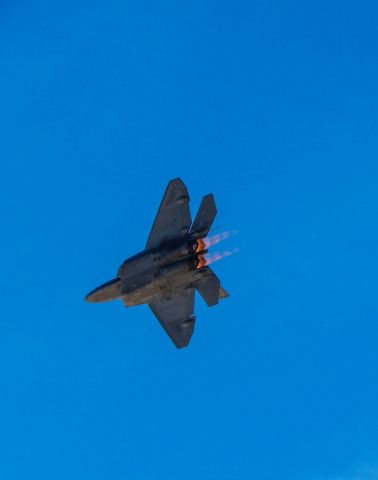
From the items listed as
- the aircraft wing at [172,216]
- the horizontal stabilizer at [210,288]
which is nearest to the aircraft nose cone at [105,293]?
the aircraft wing at [172,216]

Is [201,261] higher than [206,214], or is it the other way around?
[206,214]

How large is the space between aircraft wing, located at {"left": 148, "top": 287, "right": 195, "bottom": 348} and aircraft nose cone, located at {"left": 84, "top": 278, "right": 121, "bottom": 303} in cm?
348

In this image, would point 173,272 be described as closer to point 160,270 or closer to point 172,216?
point 160,270

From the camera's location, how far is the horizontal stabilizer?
79.6 m

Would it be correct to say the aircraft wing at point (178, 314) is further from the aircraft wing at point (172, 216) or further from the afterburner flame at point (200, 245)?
the aircraft wing at point (172, 216)

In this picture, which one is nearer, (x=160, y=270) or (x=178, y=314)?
(x=160, y=270)

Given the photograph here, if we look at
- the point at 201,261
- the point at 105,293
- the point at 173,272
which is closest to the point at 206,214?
the point at 201,261

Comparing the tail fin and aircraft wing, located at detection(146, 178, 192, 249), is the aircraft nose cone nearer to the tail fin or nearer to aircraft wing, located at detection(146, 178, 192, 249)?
aircraft wing, located at detection(146, 178, 192, 249)

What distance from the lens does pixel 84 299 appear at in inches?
3285

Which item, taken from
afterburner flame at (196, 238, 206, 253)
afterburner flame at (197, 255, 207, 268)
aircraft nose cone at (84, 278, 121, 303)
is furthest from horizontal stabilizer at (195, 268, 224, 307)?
aircraft nose cone at (84, 278, 121, 303)

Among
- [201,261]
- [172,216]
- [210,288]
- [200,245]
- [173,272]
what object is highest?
[172,216]

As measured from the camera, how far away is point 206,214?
79.0m

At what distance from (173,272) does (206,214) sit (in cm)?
572

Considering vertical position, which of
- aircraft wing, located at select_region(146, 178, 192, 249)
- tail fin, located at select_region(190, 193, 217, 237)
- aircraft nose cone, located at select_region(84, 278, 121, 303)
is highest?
aircraft wing, located at select_region(146, 178, 192, 249)
